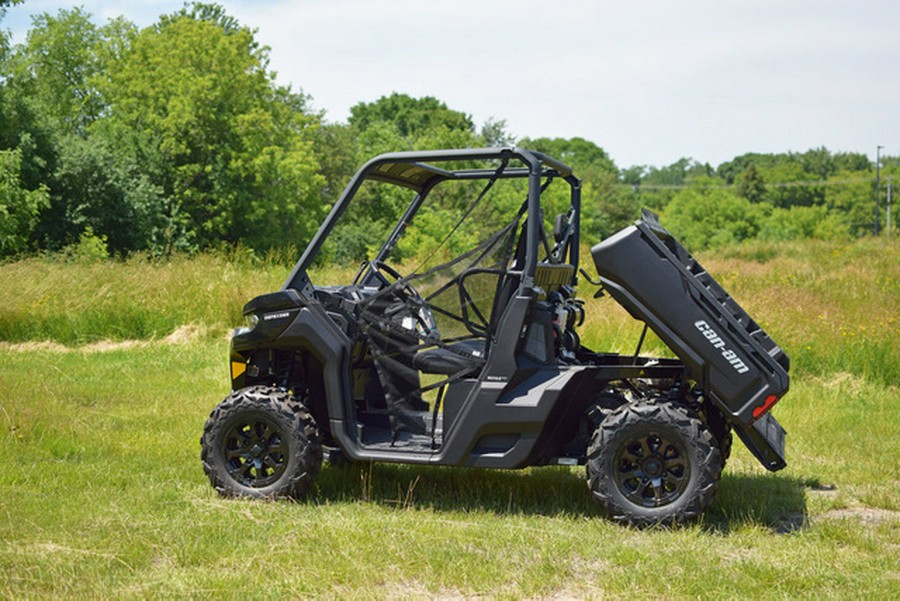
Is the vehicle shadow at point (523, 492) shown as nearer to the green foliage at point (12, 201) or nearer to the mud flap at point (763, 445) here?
the mud flap at point (763, 445)

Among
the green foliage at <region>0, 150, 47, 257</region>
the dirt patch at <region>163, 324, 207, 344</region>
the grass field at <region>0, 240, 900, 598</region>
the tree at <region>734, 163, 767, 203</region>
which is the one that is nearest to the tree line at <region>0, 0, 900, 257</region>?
the green foliage at <region>0, 150, 47, 257</region>

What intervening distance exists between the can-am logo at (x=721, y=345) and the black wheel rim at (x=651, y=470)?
1.76 ft

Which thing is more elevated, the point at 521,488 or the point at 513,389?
the point at 513,389

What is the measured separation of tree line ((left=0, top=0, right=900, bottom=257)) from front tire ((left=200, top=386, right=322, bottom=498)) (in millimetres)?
11460

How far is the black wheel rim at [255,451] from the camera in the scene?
20.4 ft

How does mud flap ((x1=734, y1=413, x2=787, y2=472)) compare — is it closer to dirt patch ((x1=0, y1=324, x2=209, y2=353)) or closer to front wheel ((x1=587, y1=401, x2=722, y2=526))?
front wheel ((x1=587, y1=401, x2=722, y2=526))

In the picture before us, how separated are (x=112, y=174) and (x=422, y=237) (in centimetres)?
2698

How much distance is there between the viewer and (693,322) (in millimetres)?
5672

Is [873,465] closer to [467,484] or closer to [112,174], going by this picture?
[467,484]

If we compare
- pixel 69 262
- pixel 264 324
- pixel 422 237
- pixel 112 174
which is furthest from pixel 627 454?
pixel 112 174

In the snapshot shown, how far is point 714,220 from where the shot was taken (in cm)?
9400

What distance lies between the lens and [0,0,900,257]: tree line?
1282 inches

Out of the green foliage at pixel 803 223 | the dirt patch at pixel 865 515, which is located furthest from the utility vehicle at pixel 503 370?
the green foliage at pixel 803 223

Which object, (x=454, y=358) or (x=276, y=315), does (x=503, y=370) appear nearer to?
(x=454, y=358)
